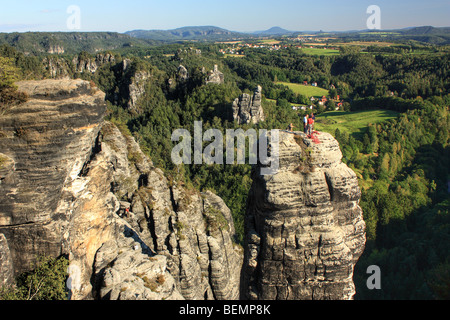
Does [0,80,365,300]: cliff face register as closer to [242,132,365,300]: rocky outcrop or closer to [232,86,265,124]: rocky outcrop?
[242,132,365,300]: rocky outcrop

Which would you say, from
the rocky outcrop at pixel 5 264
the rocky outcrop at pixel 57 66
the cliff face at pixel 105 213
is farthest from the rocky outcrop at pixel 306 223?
the rocky outcrop at pixel 57 66

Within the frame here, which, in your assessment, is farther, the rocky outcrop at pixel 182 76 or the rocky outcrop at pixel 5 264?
the rocky outcrop at pixel 182 76

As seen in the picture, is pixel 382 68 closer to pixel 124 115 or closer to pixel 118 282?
pixel 124 115

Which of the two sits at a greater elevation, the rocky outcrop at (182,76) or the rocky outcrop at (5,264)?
the rocky outcrop at (182,76)

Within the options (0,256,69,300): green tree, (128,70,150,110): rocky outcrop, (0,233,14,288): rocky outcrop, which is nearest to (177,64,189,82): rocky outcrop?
(128,70,150,110): rocky outcrop

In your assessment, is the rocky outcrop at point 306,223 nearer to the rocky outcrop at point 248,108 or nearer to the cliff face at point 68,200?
the cliff face at point 68,200

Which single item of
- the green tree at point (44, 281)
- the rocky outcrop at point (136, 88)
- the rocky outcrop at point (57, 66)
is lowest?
the green tree at point (44, 281)

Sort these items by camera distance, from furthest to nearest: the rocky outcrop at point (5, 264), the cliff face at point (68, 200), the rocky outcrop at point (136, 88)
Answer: the rocky outcrop at point (136, 88), the rocky outcrop at point (5, 264), the cliff face at point (68, 200)

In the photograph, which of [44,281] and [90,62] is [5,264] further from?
[90,62]
